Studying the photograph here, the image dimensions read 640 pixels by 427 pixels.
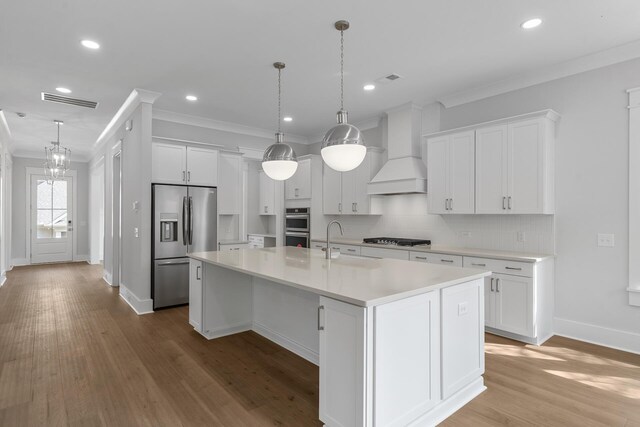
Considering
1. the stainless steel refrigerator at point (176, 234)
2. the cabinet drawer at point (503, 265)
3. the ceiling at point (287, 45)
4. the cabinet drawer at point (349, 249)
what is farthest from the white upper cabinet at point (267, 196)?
the cabinet drawer at point (503, 265)

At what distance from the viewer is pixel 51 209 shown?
9.15 m

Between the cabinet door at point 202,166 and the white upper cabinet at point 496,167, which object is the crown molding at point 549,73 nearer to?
the white upper cabinet at point 496,167

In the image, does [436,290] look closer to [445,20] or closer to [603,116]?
[445,20]

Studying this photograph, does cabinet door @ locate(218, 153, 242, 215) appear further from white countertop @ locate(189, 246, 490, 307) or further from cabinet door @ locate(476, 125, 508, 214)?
cabinet door @ locate(476, 125, 508, 214)

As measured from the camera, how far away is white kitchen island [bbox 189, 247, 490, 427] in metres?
1.81

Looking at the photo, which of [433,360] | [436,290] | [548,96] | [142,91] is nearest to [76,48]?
[142,91]

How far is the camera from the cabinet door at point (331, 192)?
5887 mm

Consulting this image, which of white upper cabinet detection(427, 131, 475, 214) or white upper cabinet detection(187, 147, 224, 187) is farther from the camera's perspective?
white upper cabinet detection(187, 147, 224, 187)

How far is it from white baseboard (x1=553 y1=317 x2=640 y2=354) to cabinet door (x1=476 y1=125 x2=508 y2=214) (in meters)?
1.36

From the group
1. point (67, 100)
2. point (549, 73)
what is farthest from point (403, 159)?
point (67, 100)

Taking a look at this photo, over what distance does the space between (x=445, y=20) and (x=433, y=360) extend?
2587 mm

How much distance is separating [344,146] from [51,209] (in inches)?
385

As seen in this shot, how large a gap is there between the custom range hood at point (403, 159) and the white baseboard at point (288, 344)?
2589 millimetres

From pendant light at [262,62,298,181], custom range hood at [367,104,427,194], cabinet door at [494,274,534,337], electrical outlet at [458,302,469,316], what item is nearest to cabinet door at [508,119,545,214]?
cabinet door at [494,274,534,337]
